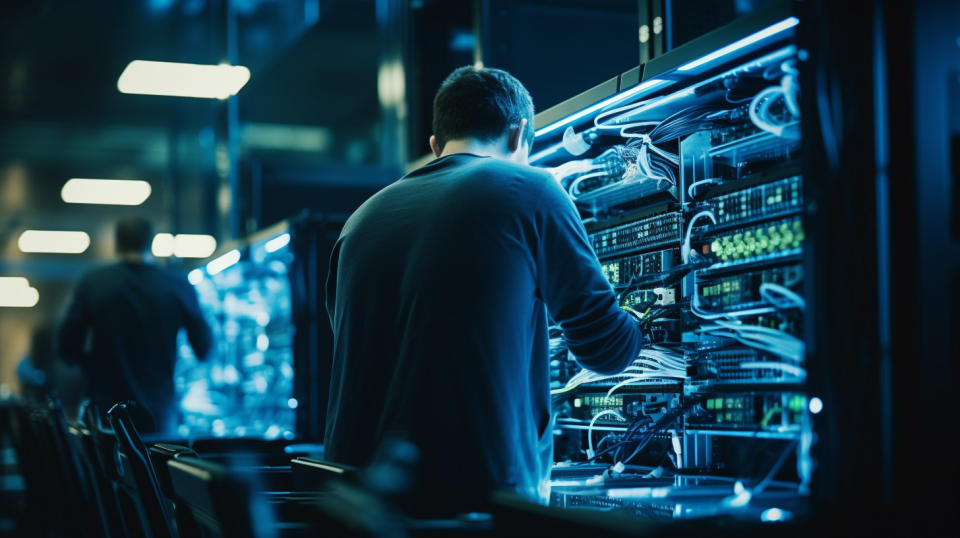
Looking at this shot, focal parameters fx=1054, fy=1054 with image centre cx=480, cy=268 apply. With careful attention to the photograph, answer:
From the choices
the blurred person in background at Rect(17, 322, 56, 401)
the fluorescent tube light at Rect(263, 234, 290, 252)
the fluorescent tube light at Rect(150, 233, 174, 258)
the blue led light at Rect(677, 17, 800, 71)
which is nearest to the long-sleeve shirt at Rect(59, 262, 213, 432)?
the fluorescent tube light at Rect(263, 234, 290, 252)

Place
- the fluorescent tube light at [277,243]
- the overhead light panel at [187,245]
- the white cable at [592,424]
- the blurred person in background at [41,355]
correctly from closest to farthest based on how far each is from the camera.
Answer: the white cable at [592,424] → the fluorescent tube light at [277,243] → the blurred person in background at [41,355] → the overhead light panel at [187,245]

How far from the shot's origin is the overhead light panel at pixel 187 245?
9.66 m

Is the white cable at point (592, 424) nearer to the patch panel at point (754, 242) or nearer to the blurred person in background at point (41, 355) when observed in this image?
the patch panel at point (754, 242)

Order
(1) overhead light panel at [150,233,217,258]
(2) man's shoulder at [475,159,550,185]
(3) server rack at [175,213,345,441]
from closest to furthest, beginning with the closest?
(2) man's shoulder at [475,159,550,185], (3) server rack at [175,213,345,441], (1) overhead light panel at [150,233,217,258]

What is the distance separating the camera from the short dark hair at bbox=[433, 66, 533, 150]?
1.88m

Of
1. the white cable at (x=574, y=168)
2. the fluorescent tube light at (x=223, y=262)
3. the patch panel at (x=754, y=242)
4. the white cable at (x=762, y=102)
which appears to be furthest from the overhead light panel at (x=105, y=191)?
the white cable at (x=762, y=102)

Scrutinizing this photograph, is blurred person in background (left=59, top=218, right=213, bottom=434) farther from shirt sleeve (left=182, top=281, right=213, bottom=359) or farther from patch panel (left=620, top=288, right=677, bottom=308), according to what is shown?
patch panel (left=620, top=288, right=677, bottom=308)

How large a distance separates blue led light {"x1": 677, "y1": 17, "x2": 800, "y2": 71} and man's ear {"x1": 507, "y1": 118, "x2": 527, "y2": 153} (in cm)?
36

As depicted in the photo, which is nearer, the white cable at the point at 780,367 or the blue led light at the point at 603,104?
the white cable at the point at 780,367

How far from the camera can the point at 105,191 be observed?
34.1 ft

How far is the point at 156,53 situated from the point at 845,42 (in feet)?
26.3

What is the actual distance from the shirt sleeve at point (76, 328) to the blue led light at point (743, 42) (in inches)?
130

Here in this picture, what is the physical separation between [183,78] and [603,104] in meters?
5.22

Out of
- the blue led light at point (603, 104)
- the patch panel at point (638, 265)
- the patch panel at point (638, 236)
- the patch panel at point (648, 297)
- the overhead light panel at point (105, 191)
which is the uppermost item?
the overhead light panel at point (105, 191)
